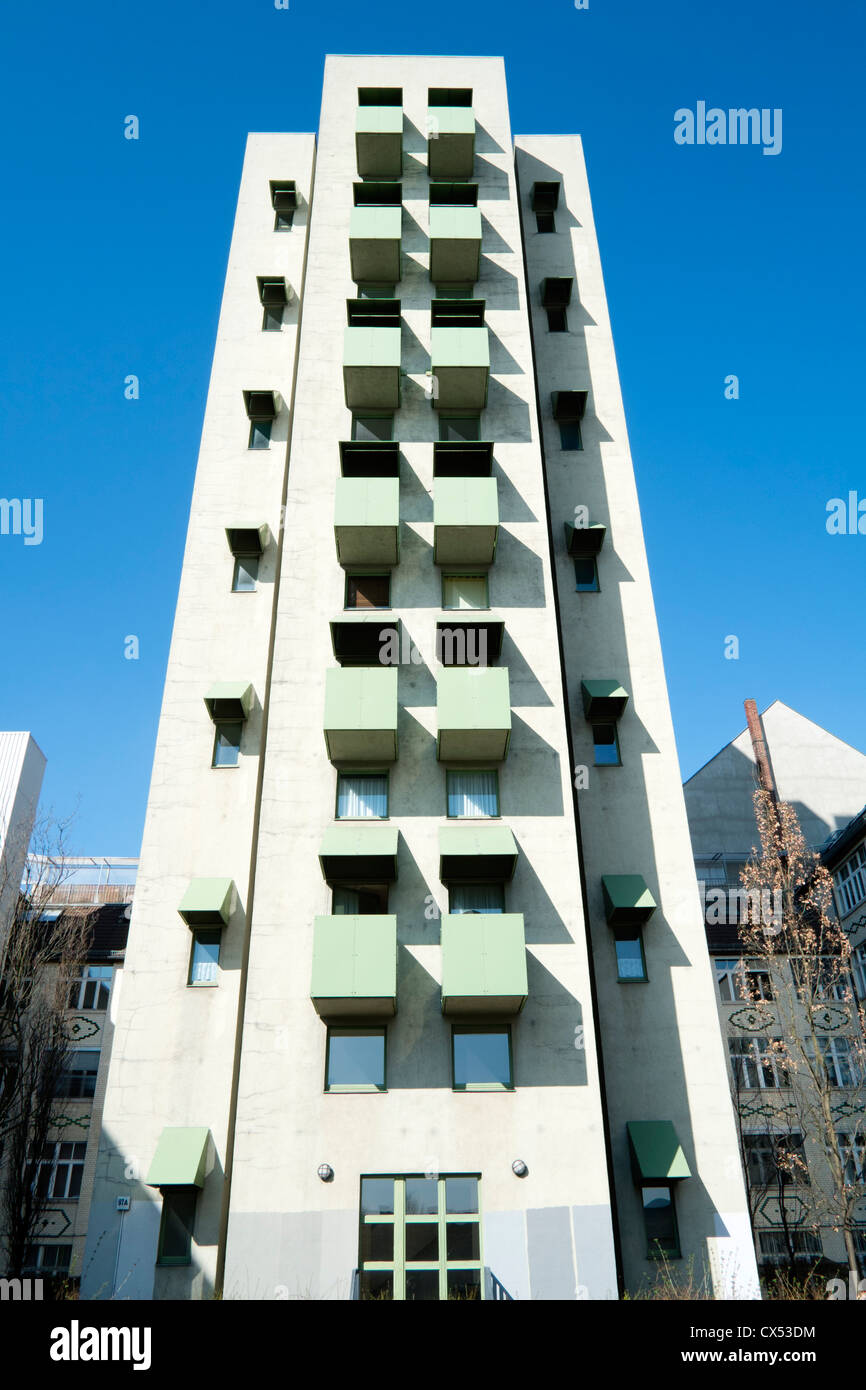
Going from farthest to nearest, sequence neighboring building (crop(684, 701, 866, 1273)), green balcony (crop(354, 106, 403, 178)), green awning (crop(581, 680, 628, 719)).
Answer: neighboring building (crop(684, 701, 866, 1273)) < green balcony (crop(354, 106, 403, 178)) < green awning (crop(581, 680, 628, 719))

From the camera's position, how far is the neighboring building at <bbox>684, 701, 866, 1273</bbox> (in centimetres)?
4478

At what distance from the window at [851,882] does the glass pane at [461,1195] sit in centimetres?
3360

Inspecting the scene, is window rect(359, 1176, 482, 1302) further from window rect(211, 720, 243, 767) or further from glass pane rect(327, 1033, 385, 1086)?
window rect(211, 720, 243, 767)

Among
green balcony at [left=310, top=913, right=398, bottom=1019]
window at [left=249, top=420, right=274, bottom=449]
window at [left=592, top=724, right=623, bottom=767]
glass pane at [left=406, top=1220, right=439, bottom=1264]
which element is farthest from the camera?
window at [left=249, top=420, right=274, bottom=449]

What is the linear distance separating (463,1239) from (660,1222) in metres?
5.28

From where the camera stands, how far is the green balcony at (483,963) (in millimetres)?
23250

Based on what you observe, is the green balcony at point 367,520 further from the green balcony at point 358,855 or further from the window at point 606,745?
the green balcony at point 358,855

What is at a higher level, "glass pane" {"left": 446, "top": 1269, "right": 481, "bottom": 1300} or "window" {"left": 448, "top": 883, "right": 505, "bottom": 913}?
"window" {"left": 448, "top": 883, "right": 505, "bottom": 913}

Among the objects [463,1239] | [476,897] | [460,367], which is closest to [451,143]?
[460,367]

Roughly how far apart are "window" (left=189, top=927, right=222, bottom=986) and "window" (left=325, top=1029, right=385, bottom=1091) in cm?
402

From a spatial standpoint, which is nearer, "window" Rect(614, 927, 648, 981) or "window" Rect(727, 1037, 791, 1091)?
"window" Rect(614, 927, 648, 981)

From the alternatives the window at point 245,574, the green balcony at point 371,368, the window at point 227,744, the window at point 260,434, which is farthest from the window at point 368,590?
the window at point 260,434

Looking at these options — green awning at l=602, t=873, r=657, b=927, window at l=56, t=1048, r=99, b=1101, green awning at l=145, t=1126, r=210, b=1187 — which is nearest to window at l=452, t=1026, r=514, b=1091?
green awning at l=602, t=873, r=657, b=927
